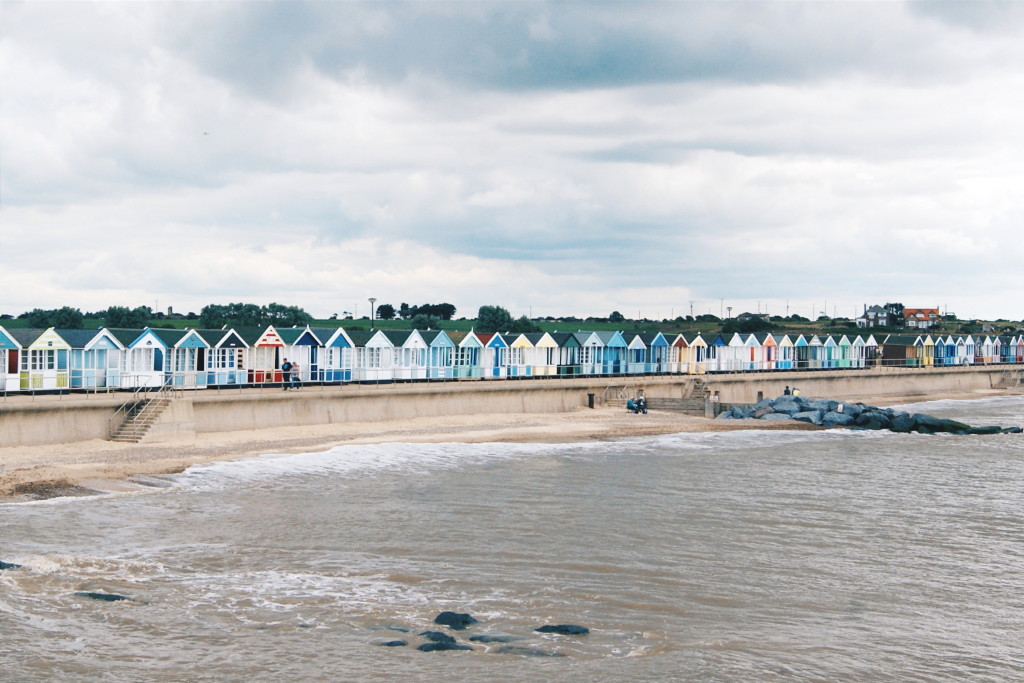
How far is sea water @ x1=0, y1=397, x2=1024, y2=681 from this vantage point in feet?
51.5

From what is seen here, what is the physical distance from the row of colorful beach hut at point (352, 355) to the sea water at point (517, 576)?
11.5 metres

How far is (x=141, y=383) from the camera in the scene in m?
42.5

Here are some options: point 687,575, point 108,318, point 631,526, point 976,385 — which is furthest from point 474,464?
point 976,385

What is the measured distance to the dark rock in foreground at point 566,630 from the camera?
16938mm

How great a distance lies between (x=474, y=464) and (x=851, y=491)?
12.9 m

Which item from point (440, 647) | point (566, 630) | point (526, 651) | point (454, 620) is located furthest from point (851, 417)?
point (440, 647)

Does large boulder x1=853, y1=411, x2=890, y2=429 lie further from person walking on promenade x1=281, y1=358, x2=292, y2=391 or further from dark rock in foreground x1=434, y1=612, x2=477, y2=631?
dark rock in foreground x1=434, y1=612, x2=477, y2=631

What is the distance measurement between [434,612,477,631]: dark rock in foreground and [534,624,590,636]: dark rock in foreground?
1.19m

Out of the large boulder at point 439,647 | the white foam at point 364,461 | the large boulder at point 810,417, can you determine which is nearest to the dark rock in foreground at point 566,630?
the large boulder at point 439,647

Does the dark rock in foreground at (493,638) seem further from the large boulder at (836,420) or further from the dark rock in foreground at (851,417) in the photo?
the large boulder at (836,420)

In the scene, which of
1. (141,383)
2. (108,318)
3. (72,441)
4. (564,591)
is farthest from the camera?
(108,318)

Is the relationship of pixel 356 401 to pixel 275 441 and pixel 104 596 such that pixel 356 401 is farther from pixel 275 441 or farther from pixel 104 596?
pixel 104 596

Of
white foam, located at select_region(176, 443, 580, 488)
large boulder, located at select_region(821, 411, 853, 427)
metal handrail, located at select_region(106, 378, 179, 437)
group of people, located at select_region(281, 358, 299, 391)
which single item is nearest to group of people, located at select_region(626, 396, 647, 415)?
large boulder, located at select_region(821, 411, 853, 427)

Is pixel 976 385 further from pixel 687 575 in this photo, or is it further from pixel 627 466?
pixel 687 575
